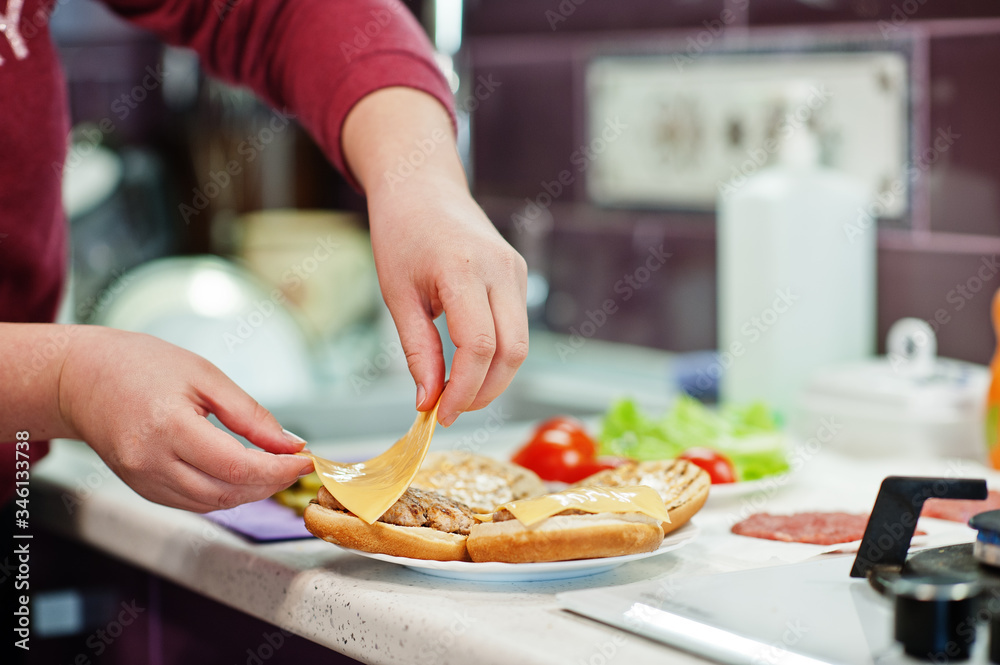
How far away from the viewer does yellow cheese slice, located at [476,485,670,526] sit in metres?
0.68

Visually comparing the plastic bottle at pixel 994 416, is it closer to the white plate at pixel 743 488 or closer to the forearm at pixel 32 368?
the white plate at pixel 743 488

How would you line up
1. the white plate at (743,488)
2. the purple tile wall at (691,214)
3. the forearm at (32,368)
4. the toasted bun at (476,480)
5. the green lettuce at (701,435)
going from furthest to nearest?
the purple tile wall at (691,214)
the green lettuce at (701,435)
the white plate at (743,488)
the toasted bun at (476,480)
the forearm at (32,368)

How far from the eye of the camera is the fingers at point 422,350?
27.4 inches

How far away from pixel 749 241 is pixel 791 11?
0.37 m

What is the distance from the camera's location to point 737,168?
1672 mm

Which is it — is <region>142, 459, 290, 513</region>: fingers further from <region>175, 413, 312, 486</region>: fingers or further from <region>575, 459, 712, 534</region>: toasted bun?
<region>575, 459, 712, 534</region>: toasted bun

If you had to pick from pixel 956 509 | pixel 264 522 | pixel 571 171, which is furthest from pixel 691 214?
pixel 264 522

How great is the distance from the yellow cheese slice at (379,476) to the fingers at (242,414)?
0.02 meters

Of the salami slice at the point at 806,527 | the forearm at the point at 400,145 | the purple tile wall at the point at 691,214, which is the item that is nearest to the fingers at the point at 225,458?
the forearm at the point at 400,145

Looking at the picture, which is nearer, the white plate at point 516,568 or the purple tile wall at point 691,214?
the white plate at point 516,568

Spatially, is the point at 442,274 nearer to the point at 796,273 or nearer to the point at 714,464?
the point at 714,464

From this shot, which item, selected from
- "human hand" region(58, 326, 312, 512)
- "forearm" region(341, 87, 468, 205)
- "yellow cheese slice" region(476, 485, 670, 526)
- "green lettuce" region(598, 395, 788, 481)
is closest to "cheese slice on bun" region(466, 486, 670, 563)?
"yellow cheese slice" region(476, 485, 670, 526)

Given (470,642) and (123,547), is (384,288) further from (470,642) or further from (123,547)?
(123,547)

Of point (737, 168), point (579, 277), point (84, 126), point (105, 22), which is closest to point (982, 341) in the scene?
point (737, 168)
